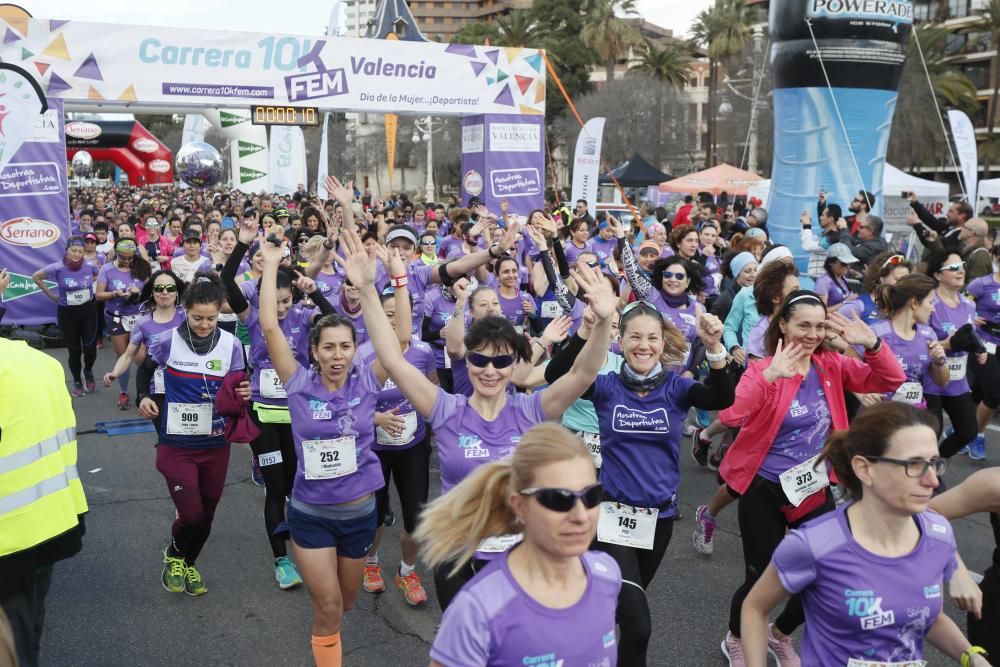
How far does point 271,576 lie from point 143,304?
222cm

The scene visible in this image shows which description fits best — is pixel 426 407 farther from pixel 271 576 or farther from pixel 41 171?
pixel 41 171

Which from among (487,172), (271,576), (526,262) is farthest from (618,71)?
(271,576)

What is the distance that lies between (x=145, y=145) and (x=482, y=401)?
149 feet

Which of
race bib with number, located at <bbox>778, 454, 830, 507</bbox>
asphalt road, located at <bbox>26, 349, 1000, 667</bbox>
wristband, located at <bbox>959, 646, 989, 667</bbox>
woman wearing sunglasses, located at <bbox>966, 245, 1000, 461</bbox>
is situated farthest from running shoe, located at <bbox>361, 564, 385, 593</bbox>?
woman wearing sunglasses, located at <bbox>966, 245, 1000, 461</bbox>

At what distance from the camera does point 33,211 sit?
553 inches

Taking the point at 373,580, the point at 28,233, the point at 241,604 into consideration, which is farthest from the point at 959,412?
the point at 28,233

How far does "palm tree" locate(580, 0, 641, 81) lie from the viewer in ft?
171

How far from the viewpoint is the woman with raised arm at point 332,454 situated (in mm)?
4234

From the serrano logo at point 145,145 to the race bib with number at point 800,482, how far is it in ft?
150

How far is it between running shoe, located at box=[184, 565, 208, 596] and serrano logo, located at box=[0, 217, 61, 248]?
10418mm

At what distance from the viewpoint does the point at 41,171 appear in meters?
14.0

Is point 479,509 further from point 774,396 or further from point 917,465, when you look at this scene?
point 774,396

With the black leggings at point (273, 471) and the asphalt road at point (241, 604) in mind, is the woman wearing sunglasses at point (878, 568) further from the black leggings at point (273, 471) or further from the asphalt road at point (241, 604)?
the black leggings at point (273, 471)

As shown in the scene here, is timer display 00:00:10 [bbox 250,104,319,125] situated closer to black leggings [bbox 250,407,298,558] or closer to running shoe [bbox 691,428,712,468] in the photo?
running shoe [bbox 691,428,712,468]
